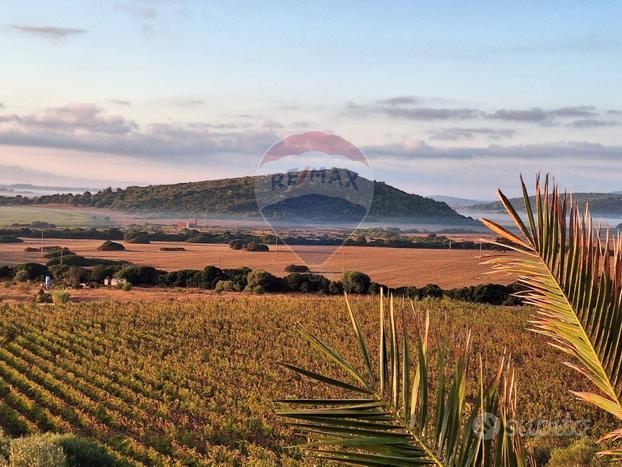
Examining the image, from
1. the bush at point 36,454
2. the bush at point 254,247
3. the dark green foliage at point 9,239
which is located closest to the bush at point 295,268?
the bush at point 254,247

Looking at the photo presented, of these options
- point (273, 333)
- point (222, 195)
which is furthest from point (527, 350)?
point (222, 195)

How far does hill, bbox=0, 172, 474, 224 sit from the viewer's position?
112 meters

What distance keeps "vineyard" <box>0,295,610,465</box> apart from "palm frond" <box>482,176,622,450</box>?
5726mm

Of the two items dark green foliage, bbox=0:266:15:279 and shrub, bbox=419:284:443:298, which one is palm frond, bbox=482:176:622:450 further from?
dark green foliage, bbox=0:266:15:279

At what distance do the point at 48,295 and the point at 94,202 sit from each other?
318 ft

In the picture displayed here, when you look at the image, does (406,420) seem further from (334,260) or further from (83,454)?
(334,260)

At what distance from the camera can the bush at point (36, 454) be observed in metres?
8.15

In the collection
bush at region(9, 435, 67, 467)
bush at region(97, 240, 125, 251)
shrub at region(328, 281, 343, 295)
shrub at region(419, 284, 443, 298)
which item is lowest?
bush at region(97, 240, 125, 251)

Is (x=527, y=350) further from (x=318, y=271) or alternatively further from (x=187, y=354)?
(x=318, y=271)

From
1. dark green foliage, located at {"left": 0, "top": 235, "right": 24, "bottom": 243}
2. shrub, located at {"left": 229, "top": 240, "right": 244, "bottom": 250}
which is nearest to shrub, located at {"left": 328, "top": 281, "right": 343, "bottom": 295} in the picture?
shrub, located at {"left": 229, "top": 240, "right": 244, "bottom": 250}

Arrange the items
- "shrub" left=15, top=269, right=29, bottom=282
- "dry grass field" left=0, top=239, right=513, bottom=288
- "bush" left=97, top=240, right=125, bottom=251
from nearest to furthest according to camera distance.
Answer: "shrub" left=15, top=269, right=29, bottom=282, "dry grass field" left=0, top=239, right=513, bottom=288, "bush" left=97, top=240, right=125, bottom=251

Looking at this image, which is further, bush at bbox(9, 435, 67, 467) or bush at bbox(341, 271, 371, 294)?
bush at bbox(341, 271, 371, 294)

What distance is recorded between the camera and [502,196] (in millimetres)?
2232

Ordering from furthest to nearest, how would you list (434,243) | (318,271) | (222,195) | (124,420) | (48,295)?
(222,195) → (434,243) → (318,271) → (48,295) → (124,420)
